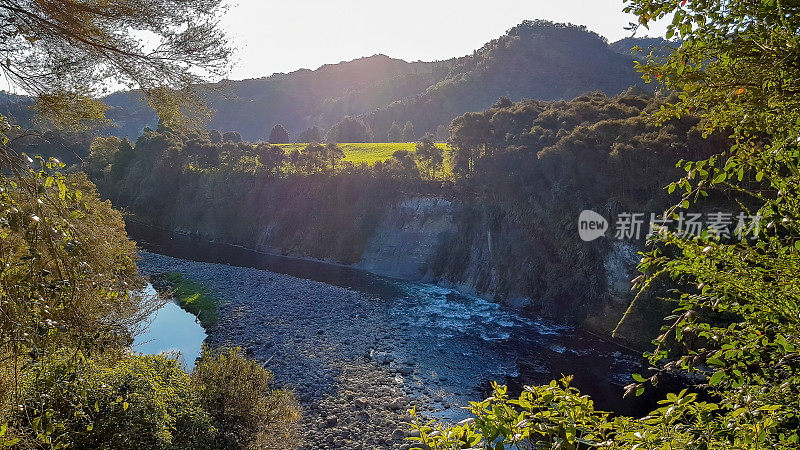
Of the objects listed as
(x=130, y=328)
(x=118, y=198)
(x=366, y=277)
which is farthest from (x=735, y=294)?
(x=118, y=198)

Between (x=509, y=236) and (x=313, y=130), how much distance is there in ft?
250

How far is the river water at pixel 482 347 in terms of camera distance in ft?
65.7

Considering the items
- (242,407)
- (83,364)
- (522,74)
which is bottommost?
(242,407)

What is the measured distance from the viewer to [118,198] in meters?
67.9

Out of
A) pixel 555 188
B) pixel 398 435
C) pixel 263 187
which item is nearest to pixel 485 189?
pixel 555 188

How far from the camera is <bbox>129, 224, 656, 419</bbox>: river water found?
20.0 m

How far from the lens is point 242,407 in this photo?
13.9 m

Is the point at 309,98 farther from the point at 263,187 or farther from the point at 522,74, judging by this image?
the point at 263,187

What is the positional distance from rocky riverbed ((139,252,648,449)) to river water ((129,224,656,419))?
65 mm

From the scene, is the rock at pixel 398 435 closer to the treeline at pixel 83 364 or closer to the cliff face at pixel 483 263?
the treeline at pixel 83 364

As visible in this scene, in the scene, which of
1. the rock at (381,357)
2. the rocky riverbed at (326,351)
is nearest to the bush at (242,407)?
the rocky riverbed at (326,351)

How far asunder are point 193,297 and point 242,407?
21058 millimetres

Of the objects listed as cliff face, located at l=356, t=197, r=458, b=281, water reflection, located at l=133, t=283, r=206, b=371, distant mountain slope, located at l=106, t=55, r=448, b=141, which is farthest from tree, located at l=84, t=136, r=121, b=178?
distant mountain slope, located at l=106, t=55, r=448, b=141

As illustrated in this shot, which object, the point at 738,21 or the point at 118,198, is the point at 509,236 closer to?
the point at 738,21
